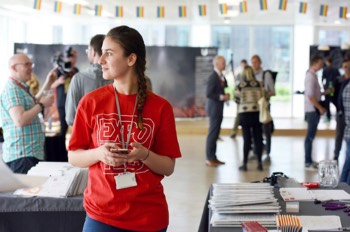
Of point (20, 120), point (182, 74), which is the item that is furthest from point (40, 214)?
point (182, 74)

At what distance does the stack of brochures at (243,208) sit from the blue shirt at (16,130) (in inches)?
67.0

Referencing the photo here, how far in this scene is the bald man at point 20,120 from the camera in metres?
3.71

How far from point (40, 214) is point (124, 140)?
4.41ft

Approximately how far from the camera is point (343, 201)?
2660 mm


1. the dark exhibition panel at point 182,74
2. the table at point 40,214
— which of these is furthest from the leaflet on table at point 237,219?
the dark exhibition panel at point 182,74

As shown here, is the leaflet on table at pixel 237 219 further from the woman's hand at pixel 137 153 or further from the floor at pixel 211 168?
the floor at pixel 211 168

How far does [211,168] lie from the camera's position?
791 centimetres

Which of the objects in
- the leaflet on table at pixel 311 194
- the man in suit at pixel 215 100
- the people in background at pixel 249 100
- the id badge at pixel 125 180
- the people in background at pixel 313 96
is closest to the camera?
the id badge at pixel 125 180

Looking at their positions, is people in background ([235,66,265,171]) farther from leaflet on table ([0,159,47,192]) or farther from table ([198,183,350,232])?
leaflet on table ([0,159,47,192])

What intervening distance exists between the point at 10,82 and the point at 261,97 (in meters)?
4.20

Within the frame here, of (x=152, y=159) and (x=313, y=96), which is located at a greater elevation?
(x=152, y=159)

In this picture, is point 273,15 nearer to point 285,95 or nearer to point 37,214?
point 285,95

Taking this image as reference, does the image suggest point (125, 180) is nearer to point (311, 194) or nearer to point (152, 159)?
point (152, 159)

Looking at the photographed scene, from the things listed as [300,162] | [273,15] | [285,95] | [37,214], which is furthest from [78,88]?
[285,95]
